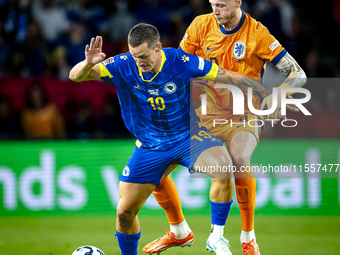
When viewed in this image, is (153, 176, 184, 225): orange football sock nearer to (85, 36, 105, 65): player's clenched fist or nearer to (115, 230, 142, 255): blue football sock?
(115, 230, 142, 255): blue football sock

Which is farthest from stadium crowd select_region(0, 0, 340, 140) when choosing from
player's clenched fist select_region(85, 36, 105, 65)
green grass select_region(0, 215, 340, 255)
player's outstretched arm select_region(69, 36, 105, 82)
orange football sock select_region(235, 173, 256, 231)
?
player's clenched fist select_region(85, 36, 105, 65)

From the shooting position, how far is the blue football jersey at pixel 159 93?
4270mm

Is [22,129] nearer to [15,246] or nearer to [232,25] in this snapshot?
[15,246]

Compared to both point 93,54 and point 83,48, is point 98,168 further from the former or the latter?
point 93,54

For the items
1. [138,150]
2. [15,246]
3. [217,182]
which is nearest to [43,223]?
[15,246]

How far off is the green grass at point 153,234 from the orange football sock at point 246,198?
61cm

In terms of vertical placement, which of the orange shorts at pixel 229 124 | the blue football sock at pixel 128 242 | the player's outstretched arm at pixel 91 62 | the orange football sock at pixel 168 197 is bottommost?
the blue football sock at pixel 128 242

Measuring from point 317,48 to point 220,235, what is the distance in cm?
542

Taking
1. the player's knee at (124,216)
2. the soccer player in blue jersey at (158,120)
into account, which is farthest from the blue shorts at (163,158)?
the player's knee at (124,216)

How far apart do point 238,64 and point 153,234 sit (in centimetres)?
255

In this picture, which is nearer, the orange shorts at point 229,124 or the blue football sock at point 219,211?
the blue football sock at point 219,211

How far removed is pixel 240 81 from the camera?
4.42 m

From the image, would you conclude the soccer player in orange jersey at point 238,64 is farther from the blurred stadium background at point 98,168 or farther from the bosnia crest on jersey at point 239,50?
the blurred stadium background at point 98,168

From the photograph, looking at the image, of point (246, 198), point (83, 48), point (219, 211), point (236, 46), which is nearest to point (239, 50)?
point (236, 46)
